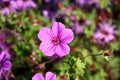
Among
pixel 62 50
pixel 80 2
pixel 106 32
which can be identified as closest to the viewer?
pixel 62 50

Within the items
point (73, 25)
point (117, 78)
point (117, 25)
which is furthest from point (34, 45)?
point (117, 25)

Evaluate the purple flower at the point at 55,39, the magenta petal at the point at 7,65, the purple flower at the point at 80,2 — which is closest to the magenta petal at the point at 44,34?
the purple flower at the point at 55,39

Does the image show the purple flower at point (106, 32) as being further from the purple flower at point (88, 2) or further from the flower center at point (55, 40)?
the flower center at point (55, 40)

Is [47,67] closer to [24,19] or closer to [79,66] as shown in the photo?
[24,19]

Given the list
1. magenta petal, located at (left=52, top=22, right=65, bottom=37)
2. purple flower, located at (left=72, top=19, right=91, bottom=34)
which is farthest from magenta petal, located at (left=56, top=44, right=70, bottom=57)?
purple flower, located at (left=72, top=19, right=91, bottom=34)

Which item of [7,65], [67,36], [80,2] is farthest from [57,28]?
[80,2]

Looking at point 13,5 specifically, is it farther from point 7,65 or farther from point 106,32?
point 7,65

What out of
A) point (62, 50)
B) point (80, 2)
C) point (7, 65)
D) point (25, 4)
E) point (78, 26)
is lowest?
point (78, 26)
